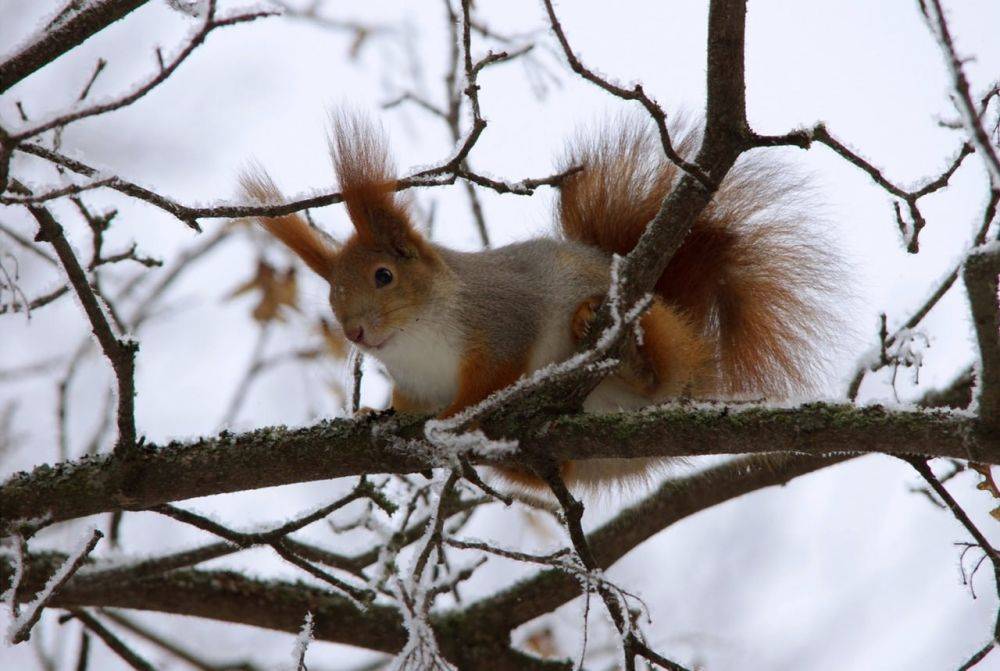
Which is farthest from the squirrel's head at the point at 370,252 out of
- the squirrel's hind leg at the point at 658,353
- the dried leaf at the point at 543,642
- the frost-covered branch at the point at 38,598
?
the dried leaf at the point at 543,642

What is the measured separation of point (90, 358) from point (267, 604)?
1237 millimetres

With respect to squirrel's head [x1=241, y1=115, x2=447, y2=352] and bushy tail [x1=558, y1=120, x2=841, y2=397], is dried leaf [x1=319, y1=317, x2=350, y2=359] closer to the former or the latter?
squirrel's head [x1=241, y1=115, x2=447, y2=352]

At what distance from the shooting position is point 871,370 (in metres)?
1.99

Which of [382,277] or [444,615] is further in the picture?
[444,615]

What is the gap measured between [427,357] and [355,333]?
0.57ft

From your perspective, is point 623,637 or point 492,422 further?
point 492,422

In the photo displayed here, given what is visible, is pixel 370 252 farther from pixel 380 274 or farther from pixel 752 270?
pixel 752 270

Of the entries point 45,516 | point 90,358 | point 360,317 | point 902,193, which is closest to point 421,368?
point 360,317

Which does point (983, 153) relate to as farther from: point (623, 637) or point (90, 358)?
point (90, 358)

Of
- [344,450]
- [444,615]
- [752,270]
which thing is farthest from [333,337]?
[752,270]

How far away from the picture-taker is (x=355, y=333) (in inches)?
88.0

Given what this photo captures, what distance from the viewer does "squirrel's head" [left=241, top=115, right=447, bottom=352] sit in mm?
2268

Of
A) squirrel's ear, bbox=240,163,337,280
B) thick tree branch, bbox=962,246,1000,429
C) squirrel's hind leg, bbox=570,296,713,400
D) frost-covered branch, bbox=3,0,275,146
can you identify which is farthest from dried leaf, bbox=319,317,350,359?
thick tree branch, bbox=962,246,1000,429

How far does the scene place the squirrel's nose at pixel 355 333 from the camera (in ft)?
7.33
